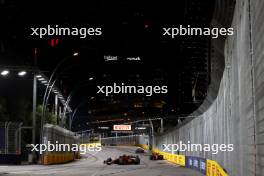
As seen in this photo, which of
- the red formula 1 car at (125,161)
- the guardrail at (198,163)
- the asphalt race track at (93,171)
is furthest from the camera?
the red formula 1 car at (125,161)

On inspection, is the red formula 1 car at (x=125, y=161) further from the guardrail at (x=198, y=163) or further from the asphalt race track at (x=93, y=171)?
the asphalt race track at (x=93, y=171)

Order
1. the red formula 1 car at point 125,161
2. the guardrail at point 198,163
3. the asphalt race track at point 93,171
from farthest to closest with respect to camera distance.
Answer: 1. the red formula 1 car at point 125,161
2. the asphalt race track at point 93,171
3. the guardrail at point 198,163

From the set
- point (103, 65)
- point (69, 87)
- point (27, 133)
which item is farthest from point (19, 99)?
point (103, 65)

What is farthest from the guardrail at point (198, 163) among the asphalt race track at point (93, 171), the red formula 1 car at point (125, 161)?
the red formula 1 car at point (125, 161)

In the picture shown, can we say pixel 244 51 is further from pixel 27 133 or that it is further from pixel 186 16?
pixel 186 16

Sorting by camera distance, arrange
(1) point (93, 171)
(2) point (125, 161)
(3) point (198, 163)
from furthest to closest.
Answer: (2) point (125, 161), (1) point (93, 171), (3) point (198, 163)

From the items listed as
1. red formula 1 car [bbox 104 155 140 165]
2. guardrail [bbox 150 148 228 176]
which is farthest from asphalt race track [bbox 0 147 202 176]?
red formula 1 car [bbox 104 155 140 165]

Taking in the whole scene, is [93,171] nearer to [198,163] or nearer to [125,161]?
[198,163]

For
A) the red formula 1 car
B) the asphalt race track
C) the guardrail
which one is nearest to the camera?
the guardrail

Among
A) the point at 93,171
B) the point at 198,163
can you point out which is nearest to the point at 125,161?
the point at 93,171

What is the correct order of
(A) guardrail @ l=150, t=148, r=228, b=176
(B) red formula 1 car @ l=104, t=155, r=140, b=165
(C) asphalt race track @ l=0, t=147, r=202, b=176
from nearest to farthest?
(A) guardrail @ l=150, t=148, r=228, b=176, (C) asphalt race track @ l=0, t=147, r=202, b=176, (B) red formula 1 car @ l=104, t=155, r=140, b=165

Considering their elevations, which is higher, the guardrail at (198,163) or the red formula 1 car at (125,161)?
the guardrail at (198,163)

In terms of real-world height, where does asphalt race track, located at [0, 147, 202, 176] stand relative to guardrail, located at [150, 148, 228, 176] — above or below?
below

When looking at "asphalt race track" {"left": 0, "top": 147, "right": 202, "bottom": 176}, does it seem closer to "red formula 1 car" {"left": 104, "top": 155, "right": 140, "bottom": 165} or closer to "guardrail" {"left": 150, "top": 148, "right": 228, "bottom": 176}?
"guardrail" {"left": 150, "top": 148, "right": 228, "bottom": 176}
